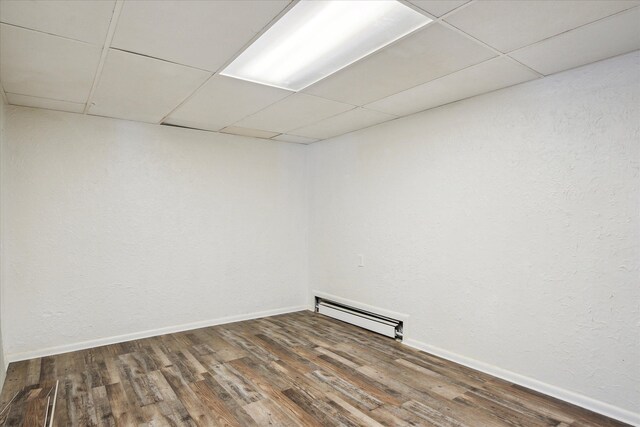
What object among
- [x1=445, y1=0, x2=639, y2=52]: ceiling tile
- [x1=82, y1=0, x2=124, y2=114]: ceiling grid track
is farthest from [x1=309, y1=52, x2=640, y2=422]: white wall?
[x1=82, y1=0, x2=124, y2=114]: ceiling grid track

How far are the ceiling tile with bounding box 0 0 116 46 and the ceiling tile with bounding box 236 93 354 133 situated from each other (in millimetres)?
1474

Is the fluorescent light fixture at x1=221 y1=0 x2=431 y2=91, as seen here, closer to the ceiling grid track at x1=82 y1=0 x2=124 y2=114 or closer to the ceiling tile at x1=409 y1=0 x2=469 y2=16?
the ceiling tile at x1=409 y1=0 x2=469 y2=16

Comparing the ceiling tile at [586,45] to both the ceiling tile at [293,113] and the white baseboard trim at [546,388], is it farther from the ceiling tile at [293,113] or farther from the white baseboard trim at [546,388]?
the white baseboard trim at [546,388]

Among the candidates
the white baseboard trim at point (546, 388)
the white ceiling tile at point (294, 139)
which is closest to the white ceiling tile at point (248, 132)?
the white ceiling tile at point (294, 139)

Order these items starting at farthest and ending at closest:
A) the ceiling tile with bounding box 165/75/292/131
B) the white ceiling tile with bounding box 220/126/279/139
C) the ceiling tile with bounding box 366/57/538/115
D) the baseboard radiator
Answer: the white ceiling tile with bounding box 220/126/279/139 < the baseboard radiator < the ceiling tile with bounding box 165/75/292/131 < the ceiling tile with bounding box 366/57/538/115

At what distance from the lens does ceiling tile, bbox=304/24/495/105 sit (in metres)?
2.05

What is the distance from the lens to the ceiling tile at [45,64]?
199cm

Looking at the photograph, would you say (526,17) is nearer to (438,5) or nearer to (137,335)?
(438,5)

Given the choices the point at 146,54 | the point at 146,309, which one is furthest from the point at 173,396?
the point at 146,54

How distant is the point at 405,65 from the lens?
2373 mm

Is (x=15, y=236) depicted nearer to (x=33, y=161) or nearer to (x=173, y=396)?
(x=33, y=161)

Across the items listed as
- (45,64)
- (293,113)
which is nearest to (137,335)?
(45,64)

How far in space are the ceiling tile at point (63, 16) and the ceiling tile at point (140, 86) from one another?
0.82 feet

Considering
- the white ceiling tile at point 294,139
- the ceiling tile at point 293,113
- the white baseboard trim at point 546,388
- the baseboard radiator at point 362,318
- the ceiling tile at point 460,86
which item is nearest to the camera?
the white baseboard trim at point 546,388
